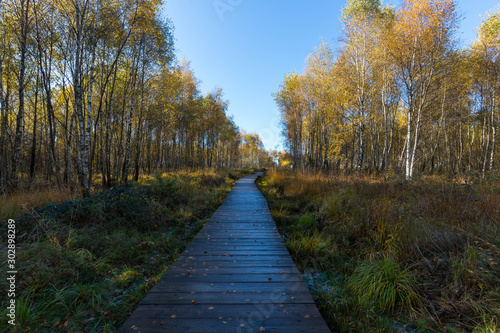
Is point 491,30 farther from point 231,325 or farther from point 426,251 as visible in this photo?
point 231,325

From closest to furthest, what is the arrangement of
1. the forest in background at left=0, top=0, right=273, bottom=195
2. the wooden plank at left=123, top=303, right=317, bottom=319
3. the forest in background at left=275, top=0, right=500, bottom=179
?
the wooden plank at left=123, top=303, right=317, bottom=319 → the forest in background at left=0, top=0, right=273, bottom=195 → the forest in background at left=275, top=0, right=500, bottom=179

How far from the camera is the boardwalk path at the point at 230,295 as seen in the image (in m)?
1.96

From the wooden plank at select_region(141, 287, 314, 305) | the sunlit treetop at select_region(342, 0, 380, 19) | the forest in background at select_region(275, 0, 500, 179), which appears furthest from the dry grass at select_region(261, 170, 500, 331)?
the sunlit treetop at select_region(342, 0, 380, 19)

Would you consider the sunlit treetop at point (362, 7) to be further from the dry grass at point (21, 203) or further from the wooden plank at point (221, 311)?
the dry grass at point (21, 203)

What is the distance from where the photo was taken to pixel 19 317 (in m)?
2.07

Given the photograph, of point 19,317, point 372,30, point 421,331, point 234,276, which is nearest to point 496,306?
point 421,331

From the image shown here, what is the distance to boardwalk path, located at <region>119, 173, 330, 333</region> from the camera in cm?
196

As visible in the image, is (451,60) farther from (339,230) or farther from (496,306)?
(496,306)

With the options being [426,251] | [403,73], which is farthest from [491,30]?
[426,251]

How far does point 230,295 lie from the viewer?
8.00 ft

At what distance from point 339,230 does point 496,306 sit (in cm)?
257

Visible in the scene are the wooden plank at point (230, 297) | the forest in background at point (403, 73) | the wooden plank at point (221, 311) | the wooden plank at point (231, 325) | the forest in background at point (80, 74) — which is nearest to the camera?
the wooden plank at point (231, 325)

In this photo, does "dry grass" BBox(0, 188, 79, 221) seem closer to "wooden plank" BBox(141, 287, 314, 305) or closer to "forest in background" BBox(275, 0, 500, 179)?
"wooden plank" BBox(141, 287, 314, 305)

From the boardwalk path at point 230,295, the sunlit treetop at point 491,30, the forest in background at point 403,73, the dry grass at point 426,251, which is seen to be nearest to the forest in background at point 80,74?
the boardwalk path at point 230,295
